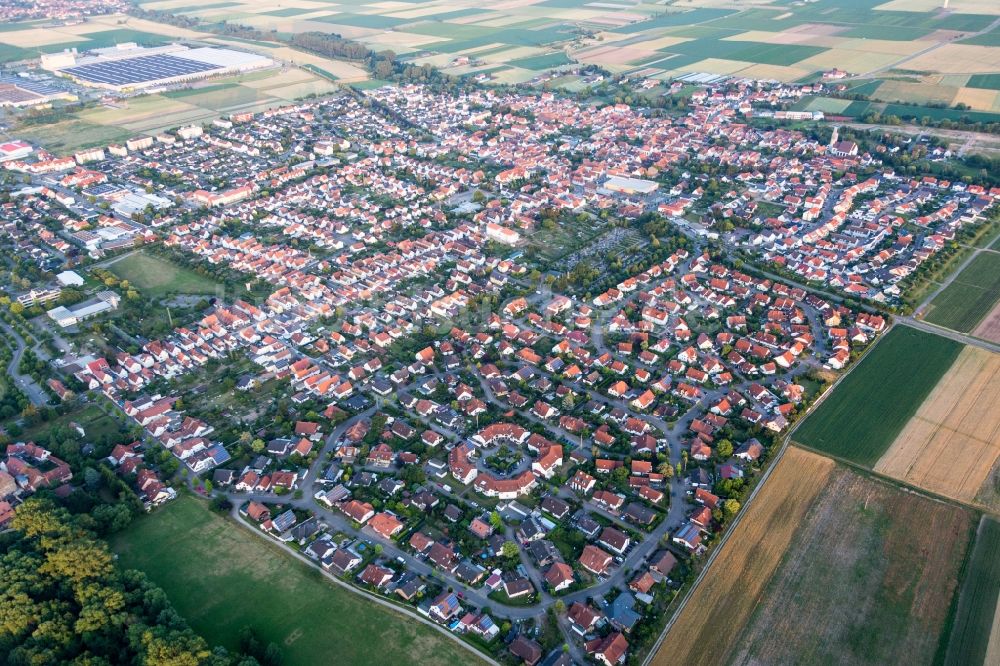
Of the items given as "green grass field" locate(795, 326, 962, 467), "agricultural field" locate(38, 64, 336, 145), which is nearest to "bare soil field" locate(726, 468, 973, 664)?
"green grass field" locate(795, 326, 962, 467)

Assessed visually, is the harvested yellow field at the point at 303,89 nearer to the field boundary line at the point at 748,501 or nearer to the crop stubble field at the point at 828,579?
the field boundary line at the point at 748,501

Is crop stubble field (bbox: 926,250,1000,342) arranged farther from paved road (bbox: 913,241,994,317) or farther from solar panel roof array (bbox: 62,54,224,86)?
solar panel roof array (bbox: 62,54,224,86)

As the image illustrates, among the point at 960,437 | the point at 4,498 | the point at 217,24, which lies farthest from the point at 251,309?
the point at 217,24

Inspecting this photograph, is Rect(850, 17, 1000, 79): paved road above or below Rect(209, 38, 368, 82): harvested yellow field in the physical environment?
above

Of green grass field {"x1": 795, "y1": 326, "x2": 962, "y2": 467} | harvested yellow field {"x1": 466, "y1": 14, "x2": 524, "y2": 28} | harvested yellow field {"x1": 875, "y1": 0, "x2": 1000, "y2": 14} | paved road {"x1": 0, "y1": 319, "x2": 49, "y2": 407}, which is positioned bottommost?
paved road {"x1": 0, "y1": 319, "x2": 49, "y2": 407}

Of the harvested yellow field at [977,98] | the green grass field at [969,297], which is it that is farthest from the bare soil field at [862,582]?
the harvested yellow field at [977,98]
